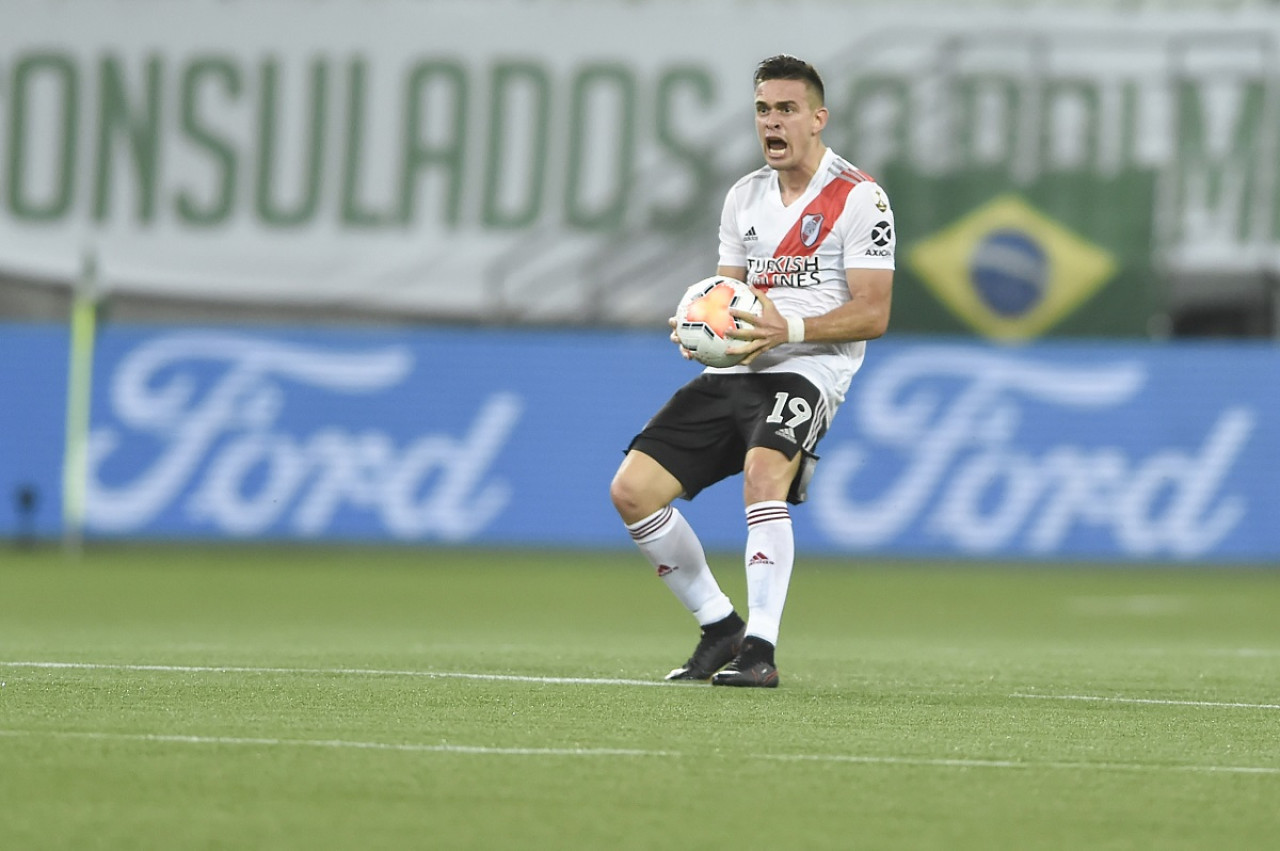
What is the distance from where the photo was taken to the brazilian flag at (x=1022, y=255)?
1852 cm

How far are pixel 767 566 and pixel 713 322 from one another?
2.65 ft

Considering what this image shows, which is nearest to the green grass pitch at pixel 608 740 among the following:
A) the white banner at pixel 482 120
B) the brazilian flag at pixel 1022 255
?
the brazilian flag at pixel 1022 255

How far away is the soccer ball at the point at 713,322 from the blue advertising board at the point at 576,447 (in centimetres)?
938

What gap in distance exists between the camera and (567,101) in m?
22.1

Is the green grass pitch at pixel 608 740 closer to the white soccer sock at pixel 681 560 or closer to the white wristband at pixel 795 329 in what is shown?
the white soccer sock at pixel 681 560

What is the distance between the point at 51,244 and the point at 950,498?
10204mm

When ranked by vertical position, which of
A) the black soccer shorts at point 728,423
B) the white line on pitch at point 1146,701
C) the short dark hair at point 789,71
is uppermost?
the short dark hair at point 789,71

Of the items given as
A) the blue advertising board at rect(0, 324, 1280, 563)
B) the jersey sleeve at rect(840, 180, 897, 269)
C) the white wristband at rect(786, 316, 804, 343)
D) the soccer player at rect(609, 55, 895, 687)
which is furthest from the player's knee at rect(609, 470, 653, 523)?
the blue advertising board at rect(0, 324, 1280, 563)

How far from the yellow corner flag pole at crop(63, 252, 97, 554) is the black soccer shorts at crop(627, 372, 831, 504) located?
10.4 m

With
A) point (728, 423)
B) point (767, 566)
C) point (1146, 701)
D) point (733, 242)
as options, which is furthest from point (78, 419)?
point (1146, 701)

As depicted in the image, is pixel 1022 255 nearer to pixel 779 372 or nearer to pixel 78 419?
pixel 78 419

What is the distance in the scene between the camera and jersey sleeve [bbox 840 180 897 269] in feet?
23.1

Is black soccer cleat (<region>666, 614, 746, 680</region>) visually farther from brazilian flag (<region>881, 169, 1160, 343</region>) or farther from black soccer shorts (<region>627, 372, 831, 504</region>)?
brazilian flag (<region>881, 169, 1160, 343</region>)

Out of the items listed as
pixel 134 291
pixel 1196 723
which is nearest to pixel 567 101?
pixel 134 291
